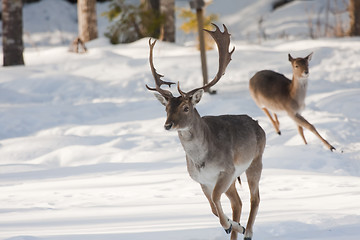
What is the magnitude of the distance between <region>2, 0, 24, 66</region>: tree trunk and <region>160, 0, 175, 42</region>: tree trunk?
4712 mm

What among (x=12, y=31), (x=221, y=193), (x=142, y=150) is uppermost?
(x=12, y=31)

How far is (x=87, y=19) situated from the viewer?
17672mm

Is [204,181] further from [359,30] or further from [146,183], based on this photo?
[359,30]

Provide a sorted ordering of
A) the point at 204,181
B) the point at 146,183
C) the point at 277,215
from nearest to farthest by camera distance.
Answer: the point at 204,181, the point at 277,215, the point at 146,183

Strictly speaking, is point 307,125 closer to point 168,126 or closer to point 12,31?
point 168,126

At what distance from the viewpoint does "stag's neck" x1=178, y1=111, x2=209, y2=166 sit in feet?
14.8

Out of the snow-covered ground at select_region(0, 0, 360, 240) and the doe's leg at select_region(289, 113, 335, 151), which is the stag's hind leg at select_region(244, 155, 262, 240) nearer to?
the snow-covered ground at select_region(0, 0, 360, 240)

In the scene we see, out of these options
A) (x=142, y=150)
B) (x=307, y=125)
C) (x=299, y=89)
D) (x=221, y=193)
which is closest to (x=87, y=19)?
(x=142, y=150)

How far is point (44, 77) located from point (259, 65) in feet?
17.7

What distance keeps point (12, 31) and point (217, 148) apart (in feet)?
36.2

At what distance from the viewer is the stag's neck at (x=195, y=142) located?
4.51 metres

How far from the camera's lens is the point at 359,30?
17.2 meters

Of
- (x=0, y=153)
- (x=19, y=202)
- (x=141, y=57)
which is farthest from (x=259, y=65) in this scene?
(x=19, y=202)

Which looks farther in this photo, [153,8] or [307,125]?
[153,8]
